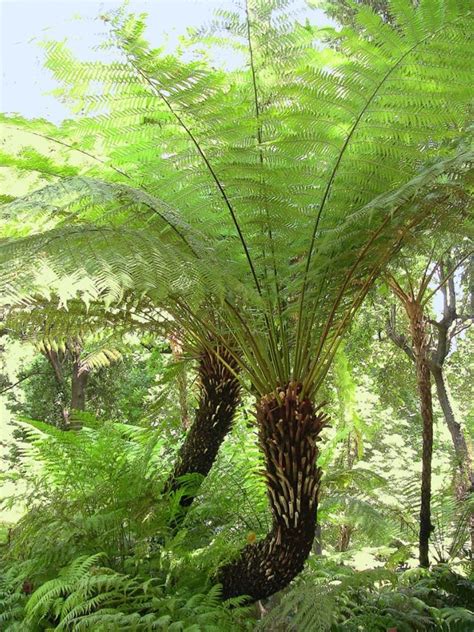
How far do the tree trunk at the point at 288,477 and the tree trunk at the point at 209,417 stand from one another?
19.6 inches

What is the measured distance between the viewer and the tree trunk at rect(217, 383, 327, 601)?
68.4 inches

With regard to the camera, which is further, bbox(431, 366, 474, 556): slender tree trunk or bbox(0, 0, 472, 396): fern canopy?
bbox(431, 366, 474, 556): slender tree trunk

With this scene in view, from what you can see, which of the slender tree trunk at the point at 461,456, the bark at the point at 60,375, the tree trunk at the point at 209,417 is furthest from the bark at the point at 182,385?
the bark at the point at 60,375

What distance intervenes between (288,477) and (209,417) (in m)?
0.67

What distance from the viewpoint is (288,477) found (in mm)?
1737

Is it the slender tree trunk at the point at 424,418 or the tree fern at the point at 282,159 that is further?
the slender tree trunk at the point at 424,418

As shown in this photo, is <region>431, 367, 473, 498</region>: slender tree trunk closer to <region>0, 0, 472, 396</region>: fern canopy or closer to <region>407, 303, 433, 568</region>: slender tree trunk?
<region>407, 303, 433, 568</region>: slender tree trunk

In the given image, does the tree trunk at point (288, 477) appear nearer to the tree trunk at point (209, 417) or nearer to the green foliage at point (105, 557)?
the green foliage at point (105, 557)

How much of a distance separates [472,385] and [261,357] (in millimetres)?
5278

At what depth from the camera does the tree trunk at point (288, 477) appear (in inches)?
68.4

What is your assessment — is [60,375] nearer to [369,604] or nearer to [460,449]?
[460,449]

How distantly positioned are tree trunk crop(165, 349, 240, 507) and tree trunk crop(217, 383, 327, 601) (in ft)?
1.63

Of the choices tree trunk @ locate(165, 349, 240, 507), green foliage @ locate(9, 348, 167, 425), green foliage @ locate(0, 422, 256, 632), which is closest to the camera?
green foliage @ locate(0, 422, 256, 632)

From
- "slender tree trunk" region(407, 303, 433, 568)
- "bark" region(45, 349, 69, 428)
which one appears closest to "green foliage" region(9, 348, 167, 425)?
"bark" region(45, 349, 69, 428)
